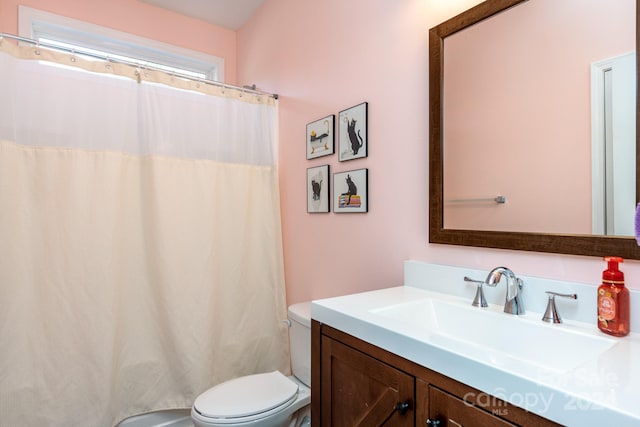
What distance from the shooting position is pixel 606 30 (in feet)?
3.07

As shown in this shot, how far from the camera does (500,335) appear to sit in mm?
1003

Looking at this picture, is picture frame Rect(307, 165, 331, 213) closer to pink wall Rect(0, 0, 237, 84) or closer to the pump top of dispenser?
the pump top of dispenser

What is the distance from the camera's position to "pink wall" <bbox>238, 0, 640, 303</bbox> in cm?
133

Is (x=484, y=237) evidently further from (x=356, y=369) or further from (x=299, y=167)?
(x=299, y=167)

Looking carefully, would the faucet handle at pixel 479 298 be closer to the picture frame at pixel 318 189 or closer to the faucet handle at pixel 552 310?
the faucet handle at pixel 552 310

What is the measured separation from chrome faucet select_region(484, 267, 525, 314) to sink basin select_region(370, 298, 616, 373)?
0.03m

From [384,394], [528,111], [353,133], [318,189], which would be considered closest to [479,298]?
[384,394]

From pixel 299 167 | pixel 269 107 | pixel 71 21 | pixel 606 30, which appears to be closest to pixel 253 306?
pixel 299 167

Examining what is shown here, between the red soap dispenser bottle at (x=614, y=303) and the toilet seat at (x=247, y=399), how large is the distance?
1.20 m

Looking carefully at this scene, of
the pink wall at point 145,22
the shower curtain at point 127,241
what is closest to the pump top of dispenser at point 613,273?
the shower curtain at point 127,241

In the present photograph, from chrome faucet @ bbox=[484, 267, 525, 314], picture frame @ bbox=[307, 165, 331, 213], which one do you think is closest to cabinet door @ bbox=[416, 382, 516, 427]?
chrome faucet @ bbox=[484, 267, 525, 314]

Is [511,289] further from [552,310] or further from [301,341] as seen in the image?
[301,341]

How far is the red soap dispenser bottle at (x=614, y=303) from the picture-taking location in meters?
0.83

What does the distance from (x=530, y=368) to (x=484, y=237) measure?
602mm
